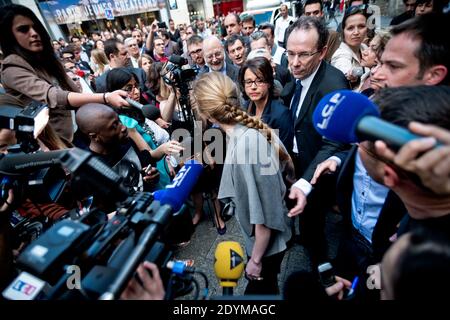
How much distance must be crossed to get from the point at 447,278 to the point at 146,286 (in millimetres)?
880

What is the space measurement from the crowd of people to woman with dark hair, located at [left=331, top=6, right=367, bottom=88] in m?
0.07

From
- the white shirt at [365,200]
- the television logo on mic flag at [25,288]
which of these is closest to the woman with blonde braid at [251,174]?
the white shirt at [365,200]

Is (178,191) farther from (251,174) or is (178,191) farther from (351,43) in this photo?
(351,43)

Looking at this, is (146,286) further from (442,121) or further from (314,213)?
(314,213)

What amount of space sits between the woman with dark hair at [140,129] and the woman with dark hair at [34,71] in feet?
1.46

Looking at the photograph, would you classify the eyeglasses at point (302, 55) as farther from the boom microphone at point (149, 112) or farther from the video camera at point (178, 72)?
the boom microphone at point (149, 112)

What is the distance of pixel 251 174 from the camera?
4.65 feet

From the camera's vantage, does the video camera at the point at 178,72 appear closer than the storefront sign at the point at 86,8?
Yes

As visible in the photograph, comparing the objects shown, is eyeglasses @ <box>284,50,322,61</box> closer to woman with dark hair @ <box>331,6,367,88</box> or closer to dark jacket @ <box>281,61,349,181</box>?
dark jacket @ <box>281,61,349,181</box>

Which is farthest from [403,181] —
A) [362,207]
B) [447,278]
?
[362,207]

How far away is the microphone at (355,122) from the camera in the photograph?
604 millimetres

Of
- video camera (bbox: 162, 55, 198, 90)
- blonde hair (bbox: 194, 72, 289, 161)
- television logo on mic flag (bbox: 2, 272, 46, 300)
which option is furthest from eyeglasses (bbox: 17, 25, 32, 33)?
television logo on mic flag (bbox: 2, 272, 46, 300)

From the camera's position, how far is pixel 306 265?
2.46 m

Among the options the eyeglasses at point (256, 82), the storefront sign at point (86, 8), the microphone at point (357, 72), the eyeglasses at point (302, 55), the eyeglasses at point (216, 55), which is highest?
the storefront sign at point (86, 8)
